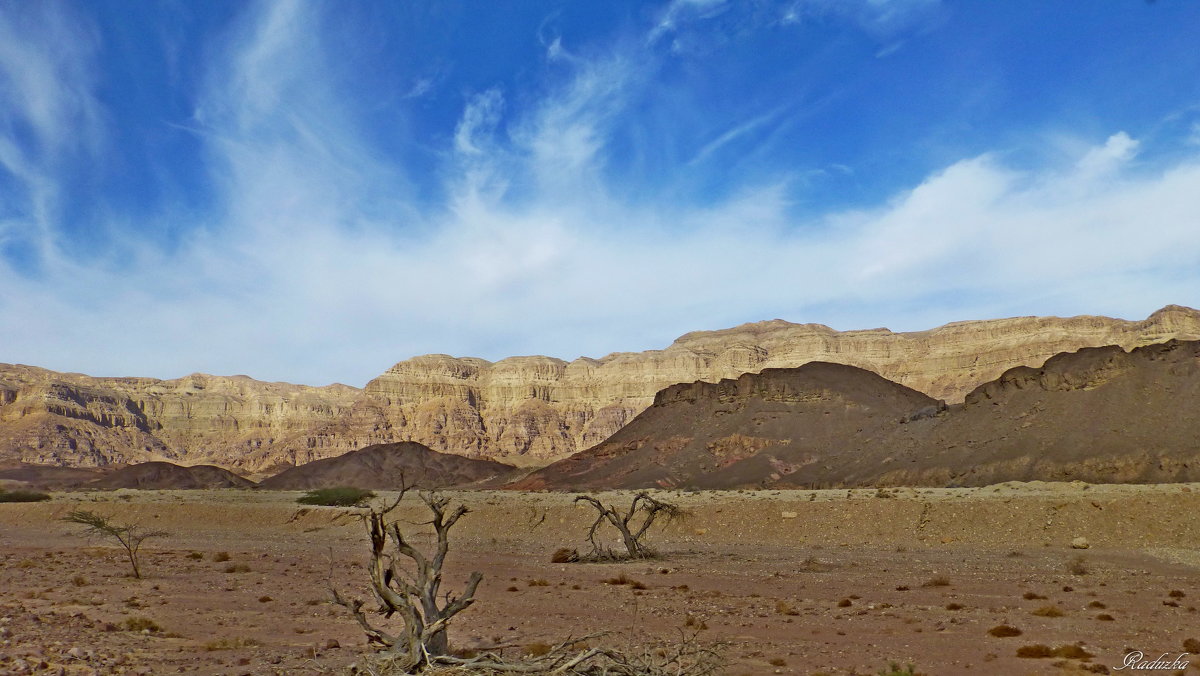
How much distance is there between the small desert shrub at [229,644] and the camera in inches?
505

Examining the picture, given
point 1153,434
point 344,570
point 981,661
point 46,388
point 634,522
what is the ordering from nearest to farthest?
point 981,661
point 344,570
point 634,522
point 1153,434
point 46,388

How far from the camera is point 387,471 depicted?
362ft

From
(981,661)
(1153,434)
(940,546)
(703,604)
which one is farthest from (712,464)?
(981,661)

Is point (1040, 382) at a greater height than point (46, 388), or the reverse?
point (46, 388)

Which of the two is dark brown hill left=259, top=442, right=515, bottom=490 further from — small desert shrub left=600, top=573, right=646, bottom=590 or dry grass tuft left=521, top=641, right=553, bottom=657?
dry grass tuft left=521, top=641, right=553, bottom=657

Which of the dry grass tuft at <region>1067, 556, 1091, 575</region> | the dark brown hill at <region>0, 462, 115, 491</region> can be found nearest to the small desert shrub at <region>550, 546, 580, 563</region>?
the dry grass tuft at <region>1067, 556, 1091, 575</region>

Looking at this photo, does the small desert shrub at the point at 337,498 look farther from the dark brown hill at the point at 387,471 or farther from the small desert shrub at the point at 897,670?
the small desert shrub at the point at 897,670

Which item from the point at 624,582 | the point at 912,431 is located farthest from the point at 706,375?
the point at 624,582

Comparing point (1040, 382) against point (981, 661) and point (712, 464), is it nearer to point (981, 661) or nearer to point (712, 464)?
point (712, 464)

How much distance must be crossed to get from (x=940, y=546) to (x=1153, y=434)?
92.5 feet

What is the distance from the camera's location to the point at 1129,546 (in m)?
27.3

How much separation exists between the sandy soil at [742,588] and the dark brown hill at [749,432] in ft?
90.9
